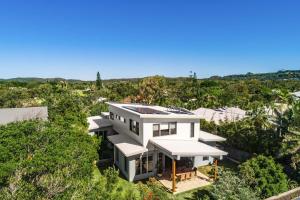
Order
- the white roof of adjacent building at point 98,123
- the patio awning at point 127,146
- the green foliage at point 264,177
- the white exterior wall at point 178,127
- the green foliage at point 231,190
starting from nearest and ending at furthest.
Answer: the green foliage at point 231,190 < the green foliage at point 264,177 < the patio awning at point 127,146 < the white exterior wall at point 178,127 < the white roof of adjacent building at point 98,123

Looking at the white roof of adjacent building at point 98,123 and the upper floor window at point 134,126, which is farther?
the white roof of adjacent building at point 98,123

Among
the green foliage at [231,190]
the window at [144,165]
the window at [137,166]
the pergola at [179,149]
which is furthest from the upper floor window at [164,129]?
the green foliage at [231,190]

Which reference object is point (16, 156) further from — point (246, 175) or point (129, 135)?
point (246, 175)

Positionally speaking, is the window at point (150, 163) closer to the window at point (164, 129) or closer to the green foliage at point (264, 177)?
the window at point (164, 129)

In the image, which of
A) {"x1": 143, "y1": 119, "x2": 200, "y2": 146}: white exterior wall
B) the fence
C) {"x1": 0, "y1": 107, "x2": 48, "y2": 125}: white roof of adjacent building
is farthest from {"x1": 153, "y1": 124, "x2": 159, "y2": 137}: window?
{"x1": 0, "y1": 107, "x2": 48, "y2": 125}: white roof of adjacent building

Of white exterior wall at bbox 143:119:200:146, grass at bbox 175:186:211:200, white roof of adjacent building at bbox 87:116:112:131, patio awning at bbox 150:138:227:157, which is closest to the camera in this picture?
grass at bbox 175:186:211:200

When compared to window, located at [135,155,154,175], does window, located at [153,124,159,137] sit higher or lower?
higher

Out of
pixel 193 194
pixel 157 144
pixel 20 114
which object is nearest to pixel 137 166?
pixel 157 144

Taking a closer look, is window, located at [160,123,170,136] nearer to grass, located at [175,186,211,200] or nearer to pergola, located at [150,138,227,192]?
pergola, located at [150,138,227,192]
